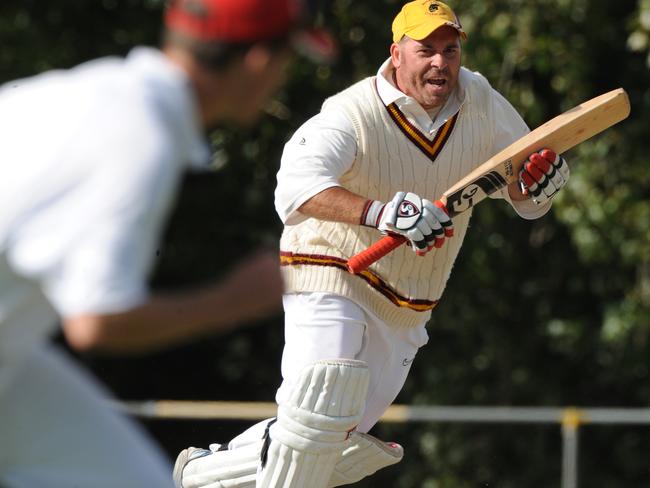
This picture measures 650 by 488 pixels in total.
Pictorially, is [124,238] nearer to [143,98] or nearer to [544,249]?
[143,98]

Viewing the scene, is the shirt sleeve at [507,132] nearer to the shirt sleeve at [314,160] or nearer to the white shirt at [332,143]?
the white shirt at [332,143]

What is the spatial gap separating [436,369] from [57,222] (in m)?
7.32

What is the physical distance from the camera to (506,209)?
30.6ft

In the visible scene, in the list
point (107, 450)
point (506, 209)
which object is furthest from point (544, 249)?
point (107, 450)

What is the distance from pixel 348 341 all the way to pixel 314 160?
0.58 m

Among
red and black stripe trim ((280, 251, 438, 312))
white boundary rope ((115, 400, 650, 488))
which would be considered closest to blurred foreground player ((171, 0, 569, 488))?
red and black stripe trim ((280, 251, 438, 312))

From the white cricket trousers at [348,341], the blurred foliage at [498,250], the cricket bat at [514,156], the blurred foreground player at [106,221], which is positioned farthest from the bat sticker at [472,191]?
the blurred foliage at [498,250]

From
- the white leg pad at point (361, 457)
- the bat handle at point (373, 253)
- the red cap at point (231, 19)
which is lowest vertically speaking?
the white leg pad at point (361, 457)

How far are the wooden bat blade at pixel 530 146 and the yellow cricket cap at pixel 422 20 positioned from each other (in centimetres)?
44

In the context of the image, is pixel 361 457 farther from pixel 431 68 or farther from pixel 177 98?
pixel 177 98

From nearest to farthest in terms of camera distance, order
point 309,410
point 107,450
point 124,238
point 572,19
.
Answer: point 124,238, point 107,450, point 309,410, point 572,19

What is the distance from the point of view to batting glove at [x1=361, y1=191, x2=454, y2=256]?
4.86 meters

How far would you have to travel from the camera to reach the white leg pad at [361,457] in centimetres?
540

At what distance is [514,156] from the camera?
515cm
